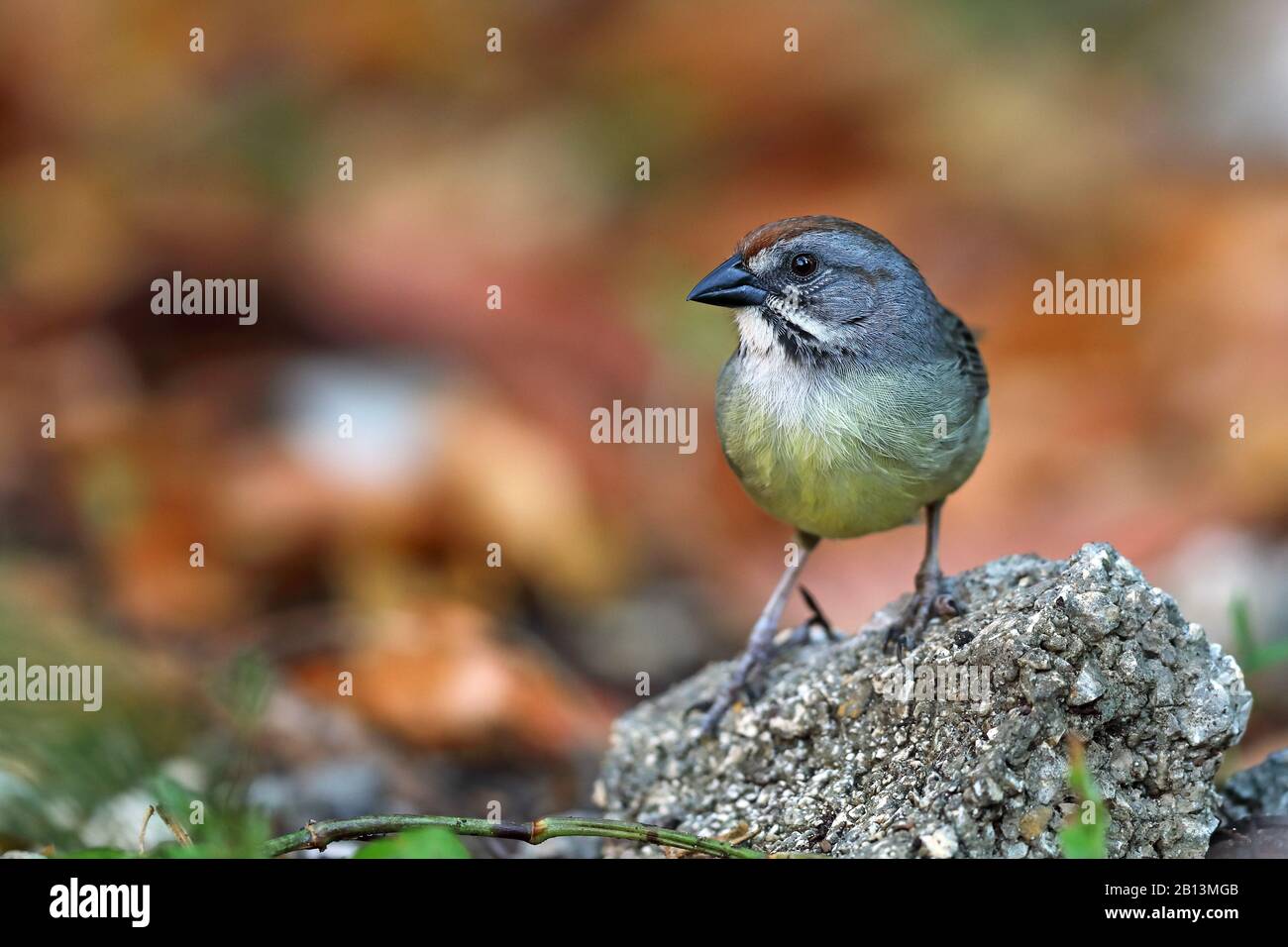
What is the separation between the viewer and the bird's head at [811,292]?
155 inches

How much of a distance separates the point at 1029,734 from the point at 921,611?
2.35 feet

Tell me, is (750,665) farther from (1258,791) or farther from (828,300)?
(1258,791)

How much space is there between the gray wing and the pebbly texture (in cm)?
86

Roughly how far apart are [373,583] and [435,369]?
1662 millimetres

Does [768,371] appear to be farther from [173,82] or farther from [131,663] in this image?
[173,82]

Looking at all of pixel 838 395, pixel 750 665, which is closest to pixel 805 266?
pixel 838 395

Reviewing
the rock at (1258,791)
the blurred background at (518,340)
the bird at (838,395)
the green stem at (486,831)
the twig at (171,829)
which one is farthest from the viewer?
the blurred background at (518,340)

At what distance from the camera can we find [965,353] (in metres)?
4.25

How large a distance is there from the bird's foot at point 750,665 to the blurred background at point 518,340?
103 centimetres

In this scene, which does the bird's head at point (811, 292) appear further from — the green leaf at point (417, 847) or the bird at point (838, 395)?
the green leaf at point (417, 847)

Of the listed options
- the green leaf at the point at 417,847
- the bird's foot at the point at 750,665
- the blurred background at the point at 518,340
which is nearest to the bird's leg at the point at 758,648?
the bird's foot at the point at 750,665

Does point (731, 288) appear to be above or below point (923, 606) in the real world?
above

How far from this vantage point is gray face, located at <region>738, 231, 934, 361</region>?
3.93 metres

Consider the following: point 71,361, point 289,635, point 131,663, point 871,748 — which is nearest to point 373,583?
point 289,635
